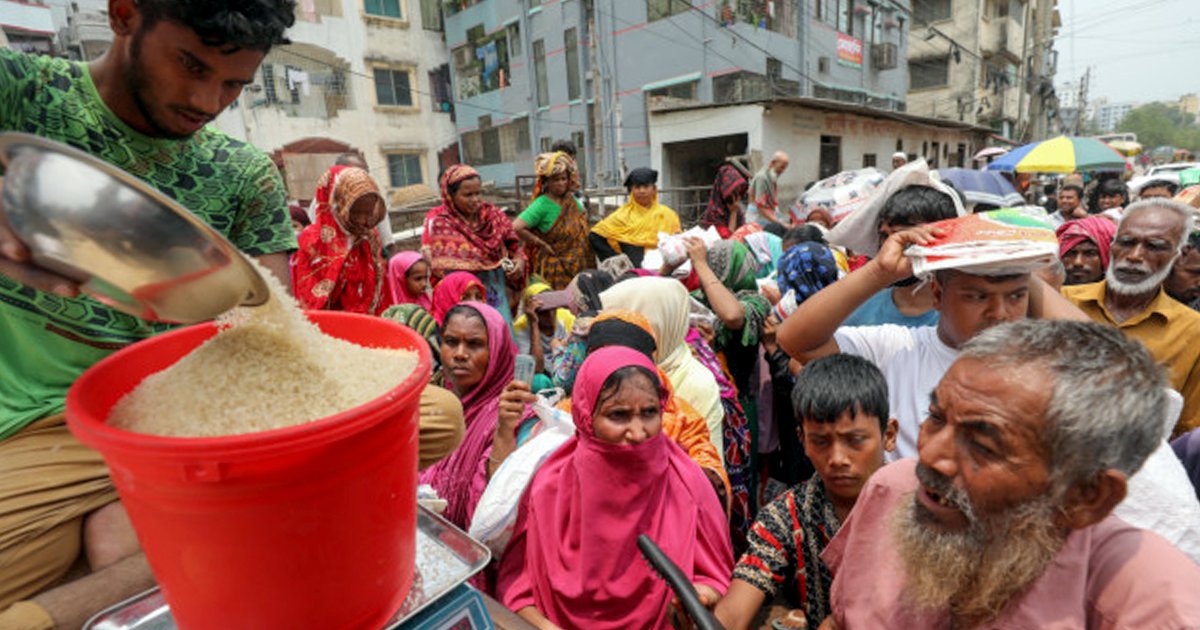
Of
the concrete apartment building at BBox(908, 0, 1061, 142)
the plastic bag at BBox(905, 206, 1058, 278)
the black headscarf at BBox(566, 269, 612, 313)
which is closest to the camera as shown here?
the plastic bag at BBox(905, 206, 1058, 278)

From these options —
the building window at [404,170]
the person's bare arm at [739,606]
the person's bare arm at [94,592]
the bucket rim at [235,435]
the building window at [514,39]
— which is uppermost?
the building window at [514,39]

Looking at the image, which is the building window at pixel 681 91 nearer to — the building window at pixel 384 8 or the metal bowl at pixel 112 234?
the building window at pixel 384 8

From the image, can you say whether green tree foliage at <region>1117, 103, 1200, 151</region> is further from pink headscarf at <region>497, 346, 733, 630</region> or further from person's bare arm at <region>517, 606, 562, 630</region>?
person's bare arm at <region>517, 606, 562, 630</region>

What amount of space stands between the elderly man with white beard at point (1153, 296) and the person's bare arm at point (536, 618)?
9.24ft

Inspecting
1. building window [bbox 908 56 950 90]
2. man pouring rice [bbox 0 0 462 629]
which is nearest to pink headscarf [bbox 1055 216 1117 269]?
man pouring rice [bbox 0 0 462 629]

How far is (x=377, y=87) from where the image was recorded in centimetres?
2428

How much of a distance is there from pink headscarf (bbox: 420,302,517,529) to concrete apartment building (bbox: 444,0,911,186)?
44.0 feet

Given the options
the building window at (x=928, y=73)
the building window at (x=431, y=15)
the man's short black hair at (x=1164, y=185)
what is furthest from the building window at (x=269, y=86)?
the building window at (x=928, y=73)

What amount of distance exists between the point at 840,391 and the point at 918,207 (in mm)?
1044

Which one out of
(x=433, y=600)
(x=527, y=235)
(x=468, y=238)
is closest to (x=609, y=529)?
(x=433, y=600)

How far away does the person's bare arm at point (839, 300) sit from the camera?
204 cm

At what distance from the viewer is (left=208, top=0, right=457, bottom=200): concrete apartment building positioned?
839 inches

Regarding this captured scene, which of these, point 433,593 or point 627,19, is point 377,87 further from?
point 433,593

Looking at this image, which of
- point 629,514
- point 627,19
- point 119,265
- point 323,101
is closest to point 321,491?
point 119,265
